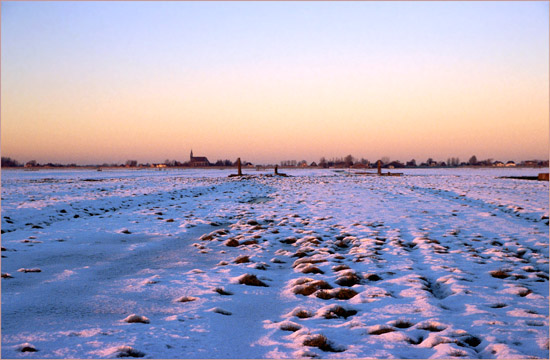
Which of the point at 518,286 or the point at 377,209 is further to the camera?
the point at 377,209

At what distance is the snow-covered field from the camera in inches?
129

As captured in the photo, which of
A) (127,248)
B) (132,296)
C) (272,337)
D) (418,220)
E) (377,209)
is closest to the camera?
(272,337)

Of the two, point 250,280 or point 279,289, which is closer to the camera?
point 279,289

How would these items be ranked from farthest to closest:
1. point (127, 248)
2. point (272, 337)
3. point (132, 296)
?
point (127, 248)
point (132, 296)
point (272, 337)

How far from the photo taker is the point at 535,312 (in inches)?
156

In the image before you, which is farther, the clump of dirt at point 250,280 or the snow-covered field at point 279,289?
the clump of dirt at point 250,280

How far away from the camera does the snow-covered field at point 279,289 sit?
327cm

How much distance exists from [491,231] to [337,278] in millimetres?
5720

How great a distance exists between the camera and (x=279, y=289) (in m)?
5.07

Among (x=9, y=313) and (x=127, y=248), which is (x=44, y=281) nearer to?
(x=9, y=313)

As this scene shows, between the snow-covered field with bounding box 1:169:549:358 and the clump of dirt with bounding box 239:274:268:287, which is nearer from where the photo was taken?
the snow-covered field with bounding box 1:169:549:358

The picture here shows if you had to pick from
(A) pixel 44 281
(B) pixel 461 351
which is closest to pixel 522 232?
(B) pixel 461 351

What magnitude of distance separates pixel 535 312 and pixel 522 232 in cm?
569

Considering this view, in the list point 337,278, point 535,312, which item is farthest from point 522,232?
point 337,278
